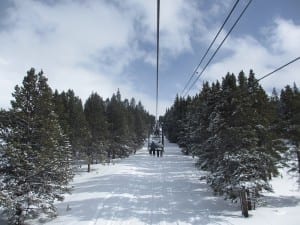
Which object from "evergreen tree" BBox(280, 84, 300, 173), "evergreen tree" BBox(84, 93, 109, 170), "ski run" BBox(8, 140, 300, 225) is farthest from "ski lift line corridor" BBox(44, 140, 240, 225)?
"evergreen tree" BBox(84, 93, 109, 170)

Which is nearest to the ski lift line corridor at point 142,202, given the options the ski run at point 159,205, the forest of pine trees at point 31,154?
the ski run at point 159,205

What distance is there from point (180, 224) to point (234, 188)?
4.25 m

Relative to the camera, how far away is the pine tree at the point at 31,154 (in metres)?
16.5

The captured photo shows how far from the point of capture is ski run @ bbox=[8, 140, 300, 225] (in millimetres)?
17781

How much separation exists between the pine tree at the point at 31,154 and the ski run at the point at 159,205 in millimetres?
1781

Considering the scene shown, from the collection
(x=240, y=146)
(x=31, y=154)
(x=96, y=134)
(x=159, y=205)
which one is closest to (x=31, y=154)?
(x=31, y=154)

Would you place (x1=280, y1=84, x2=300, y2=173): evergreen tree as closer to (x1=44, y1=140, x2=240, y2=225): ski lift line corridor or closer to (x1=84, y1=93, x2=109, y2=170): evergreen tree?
(x1=44, y1=140, x2=240, y2=225): ski lift line corridor

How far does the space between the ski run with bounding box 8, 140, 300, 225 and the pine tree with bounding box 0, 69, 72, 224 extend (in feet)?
5.84

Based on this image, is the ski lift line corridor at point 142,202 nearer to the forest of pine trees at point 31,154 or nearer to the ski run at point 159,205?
the ski run at point 159,205

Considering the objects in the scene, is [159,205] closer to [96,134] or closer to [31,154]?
[31,154]

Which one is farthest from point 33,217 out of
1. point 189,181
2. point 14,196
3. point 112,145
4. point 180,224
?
point 112,145

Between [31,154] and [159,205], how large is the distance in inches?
381

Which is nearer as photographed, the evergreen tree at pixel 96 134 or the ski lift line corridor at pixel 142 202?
the ski lift line corridor at pixel 142 202

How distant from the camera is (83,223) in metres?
16.7
